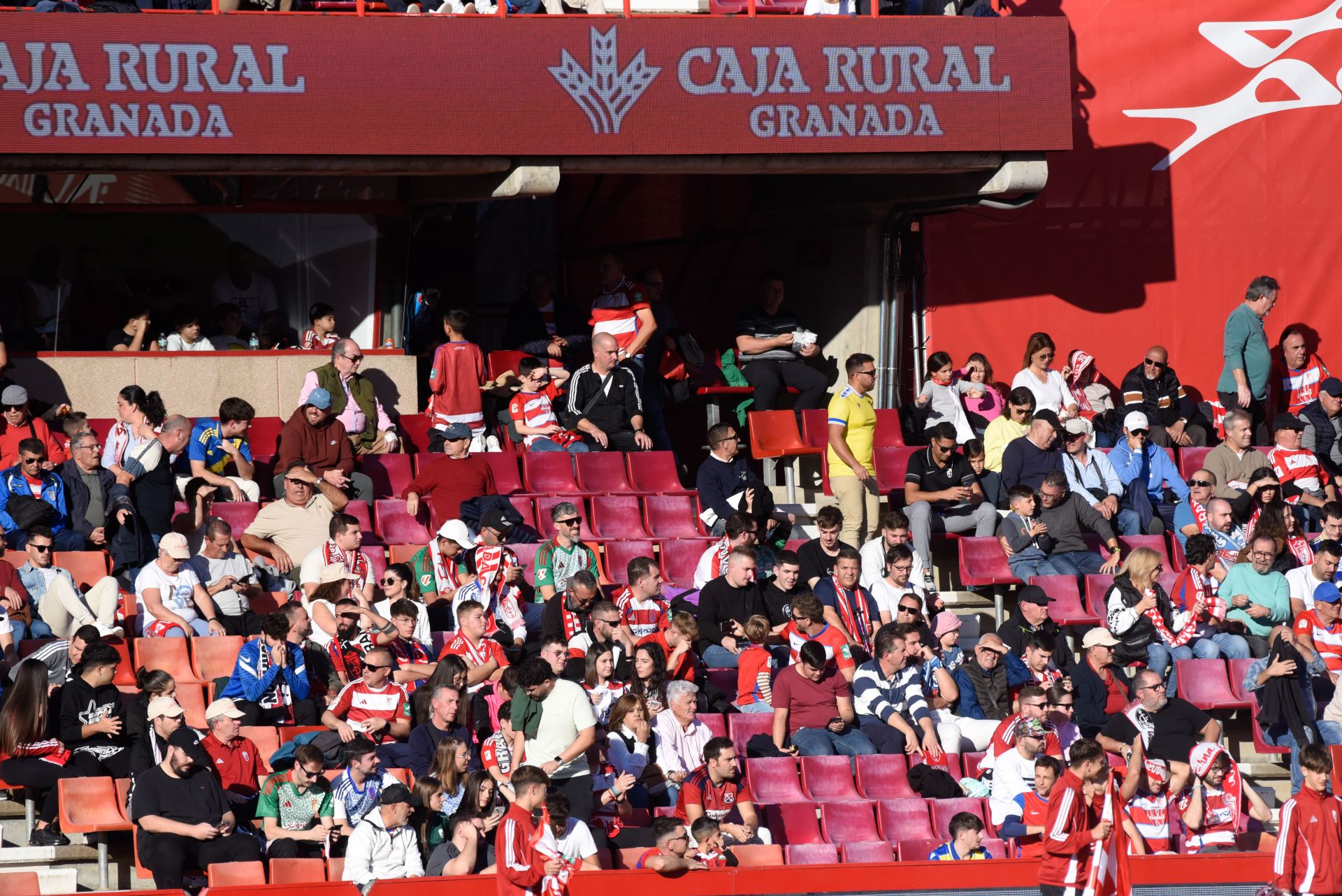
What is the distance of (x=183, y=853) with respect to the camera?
33.4 feet

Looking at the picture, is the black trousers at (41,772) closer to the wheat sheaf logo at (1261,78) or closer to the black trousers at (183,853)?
the black trousers at (183,853)

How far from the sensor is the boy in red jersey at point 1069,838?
376 inches

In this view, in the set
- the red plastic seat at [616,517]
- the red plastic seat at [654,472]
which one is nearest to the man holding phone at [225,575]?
the red plastic seat at [616,517]

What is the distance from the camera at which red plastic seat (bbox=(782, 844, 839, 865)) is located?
437 inches

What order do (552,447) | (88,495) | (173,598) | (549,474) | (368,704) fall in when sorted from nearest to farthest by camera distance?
(368,704) → (173,598) → (88,495) → (549,474) → (552,447)

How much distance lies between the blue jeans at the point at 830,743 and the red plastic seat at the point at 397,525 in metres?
3.34

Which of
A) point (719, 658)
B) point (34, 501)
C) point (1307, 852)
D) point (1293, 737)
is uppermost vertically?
point (34, 501)

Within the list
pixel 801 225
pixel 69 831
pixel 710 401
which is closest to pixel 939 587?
pixel 710 401

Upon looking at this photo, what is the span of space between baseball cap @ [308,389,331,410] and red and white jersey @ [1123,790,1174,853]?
6.02m

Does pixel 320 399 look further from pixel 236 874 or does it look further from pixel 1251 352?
pixel 1251 352

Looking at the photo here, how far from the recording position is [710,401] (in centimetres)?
1662

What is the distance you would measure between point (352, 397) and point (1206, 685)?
20.8 ft

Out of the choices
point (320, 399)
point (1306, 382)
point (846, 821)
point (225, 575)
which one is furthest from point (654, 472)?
point (1306, 382)

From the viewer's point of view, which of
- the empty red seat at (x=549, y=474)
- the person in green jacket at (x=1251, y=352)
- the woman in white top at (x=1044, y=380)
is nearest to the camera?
the empty red seat at (x=549, y=474)
